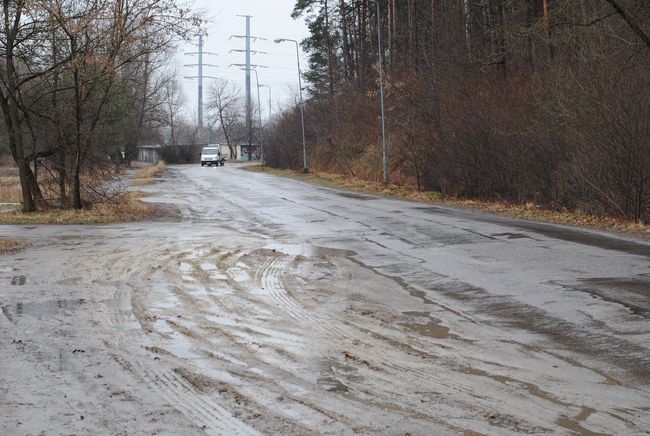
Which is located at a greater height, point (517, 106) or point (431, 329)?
point (517, 106)

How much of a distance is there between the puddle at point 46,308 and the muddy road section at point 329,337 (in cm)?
4

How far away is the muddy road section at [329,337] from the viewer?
15.1ft

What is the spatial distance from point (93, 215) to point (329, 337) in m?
15.5

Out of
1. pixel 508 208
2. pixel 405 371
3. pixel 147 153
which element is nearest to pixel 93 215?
pixel 508 208

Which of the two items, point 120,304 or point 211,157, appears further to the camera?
point 211,157

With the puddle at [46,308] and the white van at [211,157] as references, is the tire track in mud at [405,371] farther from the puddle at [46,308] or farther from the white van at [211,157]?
the white van at [211,157]

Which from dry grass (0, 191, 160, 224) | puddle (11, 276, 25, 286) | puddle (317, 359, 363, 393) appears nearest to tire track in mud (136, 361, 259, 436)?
puddle (317, 359, 363, 393)

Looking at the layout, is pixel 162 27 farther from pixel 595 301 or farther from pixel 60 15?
pixel 595 301

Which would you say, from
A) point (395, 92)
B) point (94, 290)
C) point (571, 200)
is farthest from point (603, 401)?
point (395, 92)

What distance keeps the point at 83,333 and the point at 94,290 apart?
2.46 m

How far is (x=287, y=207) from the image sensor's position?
23016mm

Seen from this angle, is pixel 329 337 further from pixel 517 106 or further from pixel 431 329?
pixel 517 106

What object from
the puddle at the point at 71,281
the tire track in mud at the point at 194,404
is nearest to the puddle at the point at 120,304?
the puddle at the point at 71,281

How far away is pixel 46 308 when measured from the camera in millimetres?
8141
